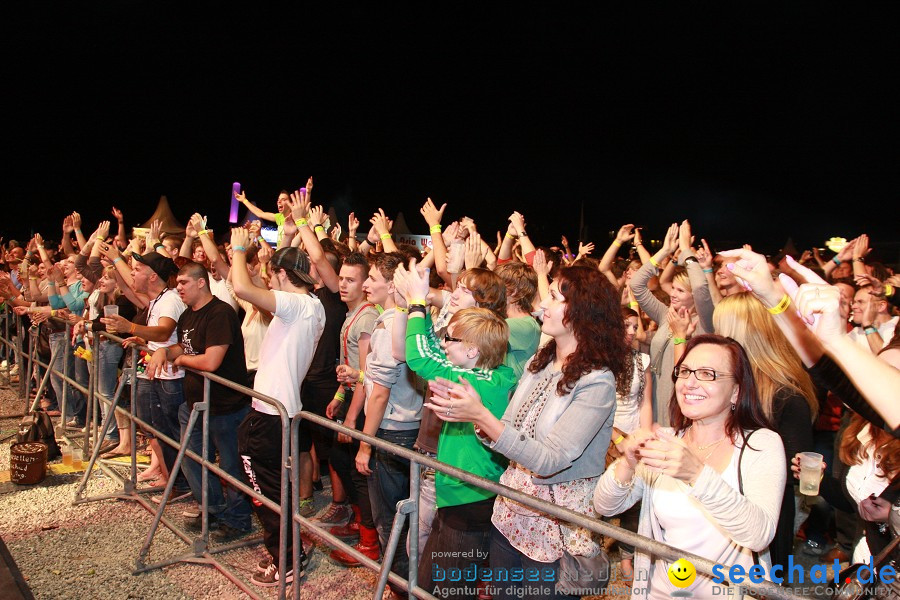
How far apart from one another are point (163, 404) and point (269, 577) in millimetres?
2026

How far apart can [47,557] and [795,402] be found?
17.3 ft

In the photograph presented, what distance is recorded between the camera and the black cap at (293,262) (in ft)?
14.6

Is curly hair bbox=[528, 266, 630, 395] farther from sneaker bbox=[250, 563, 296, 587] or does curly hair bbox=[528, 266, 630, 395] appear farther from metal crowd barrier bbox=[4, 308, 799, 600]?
sneaker bbox=[250, 563, 296, 587]

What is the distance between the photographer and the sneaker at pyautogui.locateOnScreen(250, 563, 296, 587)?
425 cm

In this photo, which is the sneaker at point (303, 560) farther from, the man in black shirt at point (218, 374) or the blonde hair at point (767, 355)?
the blonde hair at point (767, 355)

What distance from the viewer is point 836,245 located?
7.64 metres

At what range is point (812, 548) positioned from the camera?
4.92m

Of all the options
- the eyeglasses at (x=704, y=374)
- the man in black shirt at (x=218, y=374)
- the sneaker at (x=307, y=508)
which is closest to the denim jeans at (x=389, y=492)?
the man in black shirt at (x=218, y=374)

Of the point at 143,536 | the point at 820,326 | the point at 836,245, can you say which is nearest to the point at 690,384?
the point at 820,326

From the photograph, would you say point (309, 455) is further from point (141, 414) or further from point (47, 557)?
point (47, 557)

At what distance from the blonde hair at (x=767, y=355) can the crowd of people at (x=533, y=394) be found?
0.01 metres

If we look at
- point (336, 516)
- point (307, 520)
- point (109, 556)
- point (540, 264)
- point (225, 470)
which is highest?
point (540, 264)

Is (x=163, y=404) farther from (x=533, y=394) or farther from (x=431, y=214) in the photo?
(x=533, y=394)

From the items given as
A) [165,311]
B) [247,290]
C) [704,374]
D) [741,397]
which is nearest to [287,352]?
[247,290]
